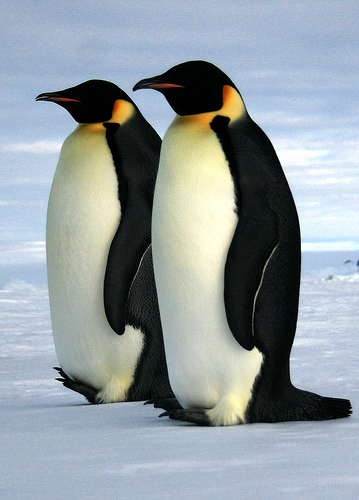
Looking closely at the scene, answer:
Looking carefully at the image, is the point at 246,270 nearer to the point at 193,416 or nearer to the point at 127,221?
the point at 193,416

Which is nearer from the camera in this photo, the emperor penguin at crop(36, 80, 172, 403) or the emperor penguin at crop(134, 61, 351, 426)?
the emperor penguin at crop(134, 61, 351, 426)

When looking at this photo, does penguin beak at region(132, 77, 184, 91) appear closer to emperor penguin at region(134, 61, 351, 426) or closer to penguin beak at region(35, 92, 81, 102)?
emperor penguin at region(134, 61, 351, 426)

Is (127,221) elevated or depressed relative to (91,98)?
depressed

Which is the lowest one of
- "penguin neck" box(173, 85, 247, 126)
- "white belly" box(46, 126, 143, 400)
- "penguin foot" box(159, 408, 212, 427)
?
"penguin foot" box(159, 408, 212, 427)

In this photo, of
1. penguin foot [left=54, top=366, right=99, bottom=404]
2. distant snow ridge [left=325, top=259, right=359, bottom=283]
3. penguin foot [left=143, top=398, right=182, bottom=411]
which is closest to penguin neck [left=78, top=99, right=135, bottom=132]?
penguin foot [left=54, top=366, right=99, bottom=404]

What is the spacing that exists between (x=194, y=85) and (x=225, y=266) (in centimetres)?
74

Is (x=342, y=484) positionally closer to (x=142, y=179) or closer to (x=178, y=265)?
(x=178, y=265)

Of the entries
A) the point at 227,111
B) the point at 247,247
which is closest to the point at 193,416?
the point at 247,247

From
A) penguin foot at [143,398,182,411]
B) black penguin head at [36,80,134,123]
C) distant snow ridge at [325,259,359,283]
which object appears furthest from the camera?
distant snow ridge at [325,259,359,283]

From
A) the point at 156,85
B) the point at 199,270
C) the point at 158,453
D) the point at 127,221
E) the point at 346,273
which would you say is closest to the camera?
the point at 158,453

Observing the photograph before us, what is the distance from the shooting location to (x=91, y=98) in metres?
4.03

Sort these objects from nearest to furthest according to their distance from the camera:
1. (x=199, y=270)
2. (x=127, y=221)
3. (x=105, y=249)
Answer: (x=199, y=270) < (x=127, y=221) < (x=105, y=249)

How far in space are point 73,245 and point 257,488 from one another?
2090mm

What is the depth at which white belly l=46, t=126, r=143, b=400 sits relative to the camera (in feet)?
12.8
